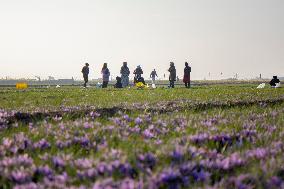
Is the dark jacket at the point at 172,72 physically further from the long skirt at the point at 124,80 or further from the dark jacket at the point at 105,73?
the dark jacket at the point at 105,73

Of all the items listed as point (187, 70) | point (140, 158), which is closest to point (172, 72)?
point (187, 70)

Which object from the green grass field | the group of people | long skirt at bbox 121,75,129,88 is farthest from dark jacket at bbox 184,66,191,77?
the green grass field

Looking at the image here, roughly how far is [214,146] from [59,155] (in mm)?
2123

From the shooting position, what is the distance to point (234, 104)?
1351 centimetres

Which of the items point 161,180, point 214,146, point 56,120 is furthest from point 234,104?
point 161,180

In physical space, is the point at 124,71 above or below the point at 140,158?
above

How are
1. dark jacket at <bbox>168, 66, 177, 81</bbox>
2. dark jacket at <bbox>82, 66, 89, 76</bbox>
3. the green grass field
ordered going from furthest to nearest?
dark jacket at <bbox>82, 66, 89, 76</bbox> → dark jacket at <bbox>168, 66, 177, 81</bbox> → the green grass field

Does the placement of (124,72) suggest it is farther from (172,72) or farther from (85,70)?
(172,72)

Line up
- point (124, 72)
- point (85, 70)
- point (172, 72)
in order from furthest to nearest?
point (124, 72)
point (85, 70)
point (172, 72)

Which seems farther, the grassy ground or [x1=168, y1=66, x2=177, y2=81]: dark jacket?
[x1=168, y1=66, x2=177, y2=81]: dark jacket

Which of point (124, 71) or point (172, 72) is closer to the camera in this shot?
point (172, 72)

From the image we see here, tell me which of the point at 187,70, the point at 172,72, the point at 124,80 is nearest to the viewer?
the point at 187,70

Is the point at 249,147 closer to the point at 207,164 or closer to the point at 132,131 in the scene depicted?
the point at 207,164

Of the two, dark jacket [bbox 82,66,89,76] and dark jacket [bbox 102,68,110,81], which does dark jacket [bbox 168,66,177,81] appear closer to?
dark jacket [bbox 102,68,110,81]
